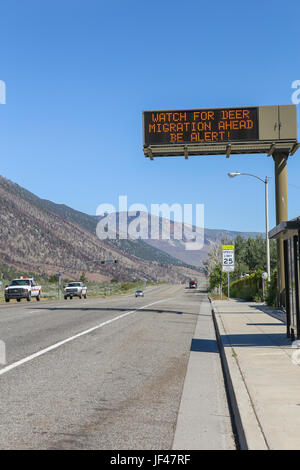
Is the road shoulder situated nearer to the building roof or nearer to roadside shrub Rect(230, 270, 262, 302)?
the building roof

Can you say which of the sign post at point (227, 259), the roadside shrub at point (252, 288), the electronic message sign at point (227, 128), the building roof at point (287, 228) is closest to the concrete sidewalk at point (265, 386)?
the building roof at point (287, 228)

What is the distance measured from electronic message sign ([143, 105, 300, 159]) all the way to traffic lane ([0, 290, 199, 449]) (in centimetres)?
1259

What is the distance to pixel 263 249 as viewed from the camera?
97.8 m

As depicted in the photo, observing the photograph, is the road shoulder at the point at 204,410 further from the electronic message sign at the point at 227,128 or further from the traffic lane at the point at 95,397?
the electronic message sign at the point at 227,128

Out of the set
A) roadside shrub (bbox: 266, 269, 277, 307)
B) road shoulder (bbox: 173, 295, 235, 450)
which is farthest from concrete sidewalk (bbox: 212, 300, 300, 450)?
roadside shrub (bbox: 266, 269, 277, 307)

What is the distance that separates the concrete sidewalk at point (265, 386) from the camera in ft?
17.7

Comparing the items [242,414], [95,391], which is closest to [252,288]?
[95,391]

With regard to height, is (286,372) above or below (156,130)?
below

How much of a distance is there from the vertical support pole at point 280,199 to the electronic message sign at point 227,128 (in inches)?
22.3

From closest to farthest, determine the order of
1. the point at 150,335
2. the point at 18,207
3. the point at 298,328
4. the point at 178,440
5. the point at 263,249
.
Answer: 1. the point at 178,440
2. the point at 298,328
3. the point at 150,335
4. the point at 263,249
5. the point at 18,207

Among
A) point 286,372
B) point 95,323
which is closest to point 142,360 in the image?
point 286,372

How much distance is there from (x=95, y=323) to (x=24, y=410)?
1279cm

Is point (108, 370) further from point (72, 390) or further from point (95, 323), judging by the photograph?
point (95, 323)

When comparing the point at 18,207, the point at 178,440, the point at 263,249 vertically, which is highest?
the point at 18,207
